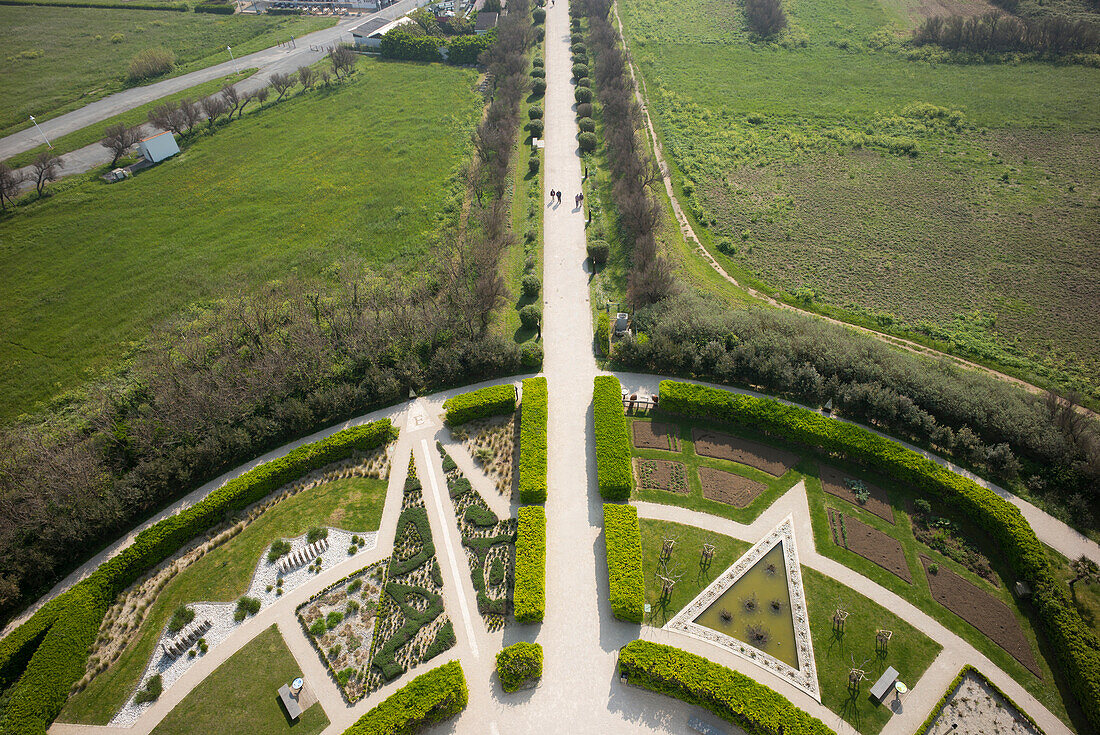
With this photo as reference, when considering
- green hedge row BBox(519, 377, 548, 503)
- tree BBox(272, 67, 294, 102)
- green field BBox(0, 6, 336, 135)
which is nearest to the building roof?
green field BBox(0, 6, 336, 135)

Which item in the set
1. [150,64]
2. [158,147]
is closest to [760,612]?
[158,147]

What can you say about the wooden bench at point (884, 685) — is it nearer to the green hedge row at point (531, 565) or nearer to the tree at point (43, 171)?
the green hedge row at point (531, 565)

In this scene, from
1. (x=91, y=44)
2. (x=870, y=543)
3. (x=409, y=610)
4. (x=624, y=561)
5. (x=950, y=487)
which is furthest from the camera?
(x=91, y=44)

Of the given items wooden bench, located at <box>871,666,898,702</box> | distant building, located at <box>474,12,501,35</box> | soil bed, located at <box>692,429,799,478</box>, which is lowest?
wooden bench, located at <box>871,666,898,702</box>

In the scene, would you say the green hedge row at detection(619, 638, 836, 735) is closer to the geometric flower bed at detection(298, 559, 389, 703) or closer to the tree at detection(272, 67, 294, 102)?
the geometric flower bed at detection(298, 559, 389, 703)

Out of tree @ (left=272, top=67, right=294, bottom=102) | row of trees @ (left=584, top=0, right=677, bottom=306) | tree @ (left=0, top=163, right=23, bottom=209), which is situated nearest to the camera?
row of trees @ (left=584, top=0, right=677, bottom=306)

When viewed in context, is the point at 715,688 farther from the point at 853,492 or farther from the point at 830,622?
the point at 853,492
